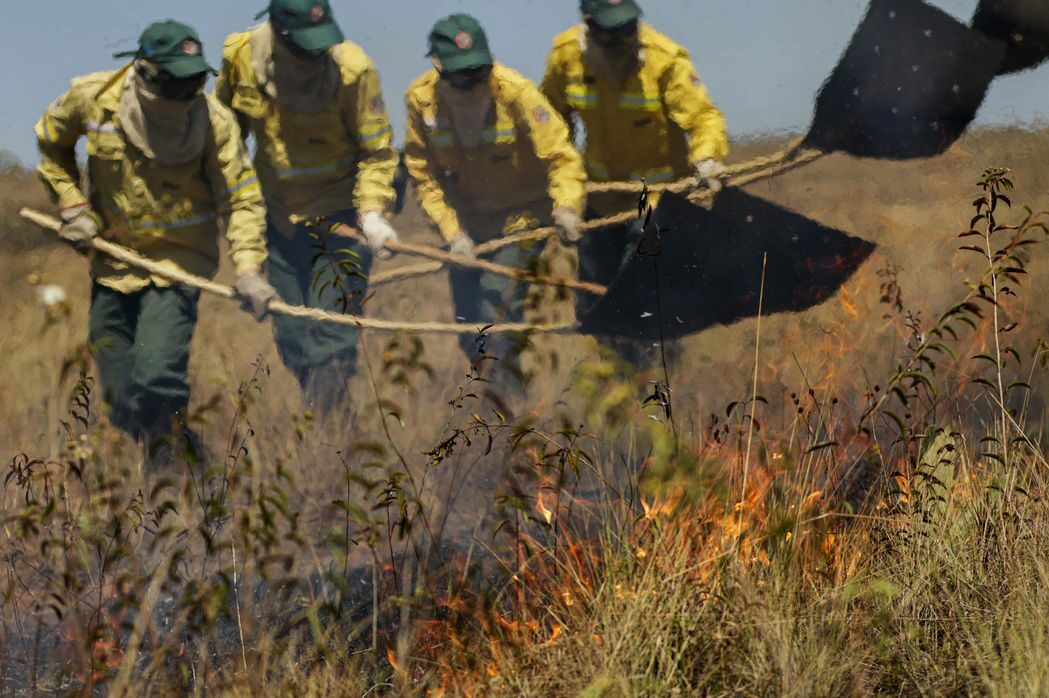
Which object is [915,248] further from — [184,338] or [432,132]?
[184,338]

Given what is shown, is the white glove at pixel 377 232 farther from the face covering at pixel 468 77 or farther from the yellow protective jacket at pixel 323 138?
the face covering at pixel 468 77

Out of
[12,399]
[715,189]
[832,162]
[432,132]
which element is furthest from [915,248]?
[12,399]

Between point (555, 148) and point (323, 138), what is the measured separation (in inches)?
40.8

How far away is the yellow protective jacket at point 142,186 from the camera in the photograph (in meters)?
6.20

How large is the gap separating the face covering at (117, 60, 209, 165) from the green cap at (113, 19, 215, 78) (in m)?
0.05

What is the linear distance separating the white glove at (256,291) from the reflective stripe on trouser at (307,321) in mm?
386

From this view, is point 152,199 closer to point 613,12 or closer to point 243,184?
point 243,184

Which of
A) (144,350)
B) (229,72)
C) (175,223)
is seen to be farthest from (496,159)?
(144,350)

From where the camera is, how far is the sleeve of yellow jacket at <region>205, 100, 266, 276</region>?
20.7 feet

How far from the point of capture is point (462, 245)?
22.1 ft

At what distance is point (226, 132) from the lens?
6.31m

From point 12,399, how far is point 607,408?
487 cm

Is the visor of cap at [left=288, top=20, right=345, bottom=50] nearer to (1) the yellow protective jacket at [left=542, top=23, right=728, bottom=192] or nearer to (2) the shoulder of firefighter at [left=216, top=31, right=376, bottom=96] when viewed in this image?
(2) the shoulder of firefighter at [left=216, top=31, right=376, bottom=96]

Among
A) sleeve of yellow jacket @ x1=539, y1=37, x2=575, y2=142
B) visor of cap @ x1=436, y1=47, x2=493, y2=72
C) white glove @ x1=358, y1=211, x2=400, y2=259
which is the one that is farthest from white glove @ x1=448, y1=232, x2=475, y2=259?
visor of cap @ x1=436, y1=47, x2=493, y2=72
